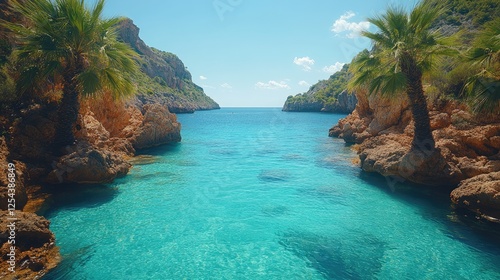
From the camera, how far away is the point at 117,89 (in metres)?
13.4

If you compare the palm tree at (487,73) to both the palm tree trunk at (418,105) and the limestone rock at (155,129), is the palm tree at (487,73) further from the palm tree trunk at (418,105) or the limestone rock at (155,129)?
the limestone rock at (155,129)

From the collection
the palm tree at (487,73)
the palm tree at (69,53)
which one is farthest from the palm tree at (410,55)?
the palm tree at (69,53)

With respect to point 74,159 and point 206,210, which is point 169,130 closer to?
point 74,159

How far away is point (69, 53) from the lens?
40.6 feet

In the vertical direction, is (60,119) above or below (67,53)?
below

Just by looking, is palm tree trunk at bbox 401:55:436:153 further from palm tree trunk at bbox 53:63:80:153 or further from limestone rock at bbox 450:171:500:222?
palm tree trunk at bbox 53:63:80:153

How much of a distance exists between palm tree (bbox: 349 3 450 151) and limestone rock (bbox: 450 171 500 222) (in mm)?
2994

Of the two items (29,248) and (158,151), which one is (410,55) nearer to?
(29,248)

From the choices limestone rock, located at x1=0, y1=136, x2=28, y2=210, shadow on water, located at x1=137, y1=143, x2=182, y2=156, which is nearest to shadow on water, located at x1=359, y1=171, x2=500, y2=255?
limestone rock, located at x1=0, y1=136, x2=28, y2=210

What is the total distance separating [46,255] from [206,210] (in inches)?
209

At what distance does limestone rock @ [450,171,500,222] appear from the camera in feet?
30.2

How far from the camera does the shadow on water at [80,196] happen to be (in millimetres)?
10720

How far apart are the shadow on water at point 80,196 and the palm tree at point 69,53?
2539mm

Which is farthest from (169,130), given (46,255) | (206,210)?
(46,255)
